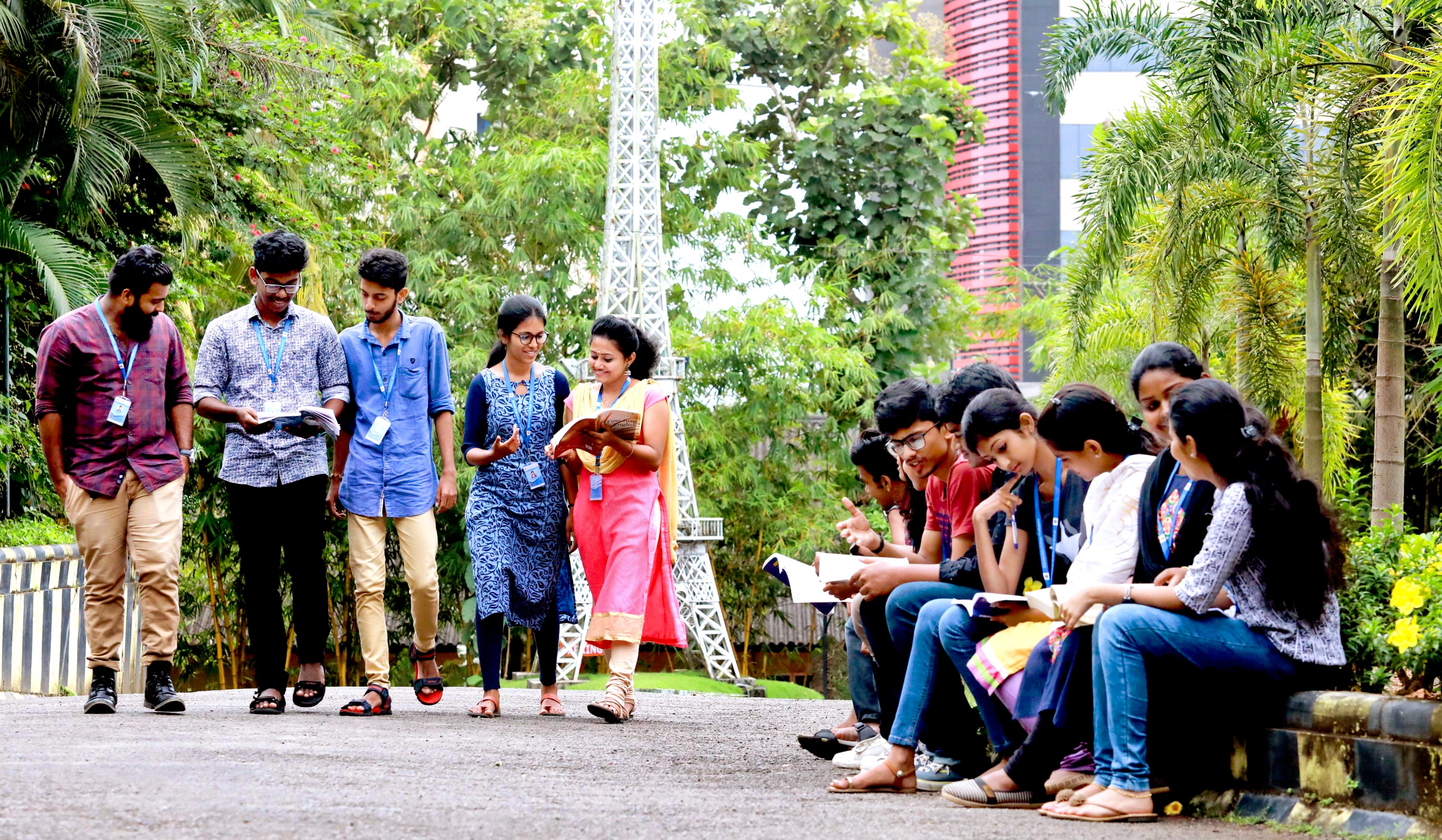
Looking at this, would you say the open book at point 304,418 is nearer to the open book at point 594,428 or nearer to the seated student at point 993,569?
the open book at point 594,428

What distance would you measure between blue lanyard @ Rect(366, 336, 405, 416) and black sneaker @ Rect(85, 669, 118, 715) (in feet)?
5.61

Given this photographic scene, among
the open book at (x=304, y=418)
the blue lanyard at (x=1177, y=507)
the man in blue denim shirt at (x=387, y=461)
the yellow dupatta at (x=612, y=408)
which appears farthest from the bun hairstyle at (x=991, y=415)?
the open book at (x=304, y=418)

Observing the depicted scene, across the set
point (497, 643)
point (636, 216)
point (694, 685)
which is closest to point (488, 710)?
point (497, 643)

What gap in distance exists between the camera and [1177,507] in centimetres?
460

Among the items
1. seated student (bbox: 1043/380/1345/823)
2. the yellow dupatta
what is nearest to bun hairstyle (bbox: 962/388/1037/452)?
seated student (bbox: 1043/380/1345/823)

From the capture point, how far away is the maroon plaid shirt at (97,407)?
6848 millimetres

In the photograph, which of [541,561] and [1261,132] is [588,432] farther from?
[1261,132]

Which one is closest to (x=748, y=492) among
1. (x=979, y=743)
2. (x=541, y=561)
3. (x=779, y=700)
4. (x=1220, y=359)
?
(x=1220, y=359)

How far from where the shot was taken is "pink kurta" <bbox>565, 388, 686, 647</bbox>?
24.4 ft

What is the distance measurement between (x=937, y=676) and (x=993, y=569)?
404 mm

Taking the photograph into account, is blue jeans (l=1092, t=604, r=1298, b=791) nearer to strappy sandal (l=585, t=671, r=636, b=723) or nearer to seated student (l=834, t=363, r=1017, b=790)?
seated student (l=834, t=363, r=1017, b=790)

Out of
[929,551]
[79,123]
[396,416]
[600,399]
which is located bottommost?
[929,551]

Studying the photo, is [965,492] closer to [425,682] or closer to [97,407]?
[425,682]

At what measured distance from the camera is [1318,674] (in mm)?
4496
